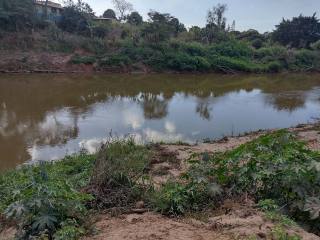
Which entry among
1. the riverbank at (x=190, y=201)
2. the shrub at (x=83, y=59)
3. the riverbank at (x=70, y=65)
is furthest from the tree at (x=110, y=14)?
the riverbank at (x=190, y=201)

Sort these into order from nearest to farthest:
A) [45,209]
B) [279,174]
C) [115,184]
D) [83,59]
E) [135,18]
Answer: [45,209] → [279,174] → [115,184] → [83,59] → [135,18]

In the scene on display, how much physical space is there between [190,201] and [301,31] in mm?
41495

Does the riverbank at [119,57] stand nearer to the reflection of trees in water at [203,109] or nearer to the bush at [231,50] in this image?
the bush at [231,50]

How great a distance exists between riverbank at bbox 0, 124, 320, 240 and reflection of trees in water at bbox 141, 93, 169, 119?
8.70 m

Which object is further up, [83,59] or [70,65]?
[83,59]

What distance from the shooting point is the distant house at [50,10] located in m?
32.3

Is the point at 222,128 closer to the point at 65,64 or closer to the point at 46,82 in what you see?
the point at 46,82

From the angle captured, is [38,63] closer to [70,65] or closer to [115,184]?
[70,65]

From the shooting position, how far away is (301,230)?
3229 millimetres

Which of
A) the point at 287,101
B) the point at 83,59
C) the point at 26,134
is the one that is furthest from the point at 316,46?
the point at 26,134

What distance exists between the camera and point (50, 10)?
3928 centimetres

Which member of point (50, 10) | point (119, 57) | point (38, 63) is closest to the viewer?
point (38, 63)

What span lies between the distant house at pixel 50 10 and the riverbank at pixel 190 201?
96.1ft

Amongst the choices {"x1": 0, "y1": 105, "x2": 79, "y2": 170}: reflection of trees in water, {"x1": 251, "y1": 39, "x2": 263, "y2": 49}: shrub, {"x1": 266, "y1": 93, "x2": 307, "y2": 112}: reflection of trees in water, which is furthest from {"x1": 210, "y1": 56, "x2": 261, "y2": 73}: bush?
{"x1": 0, "y1": 105, "x2": 79, "y2": 170}: reflection of trees in water
